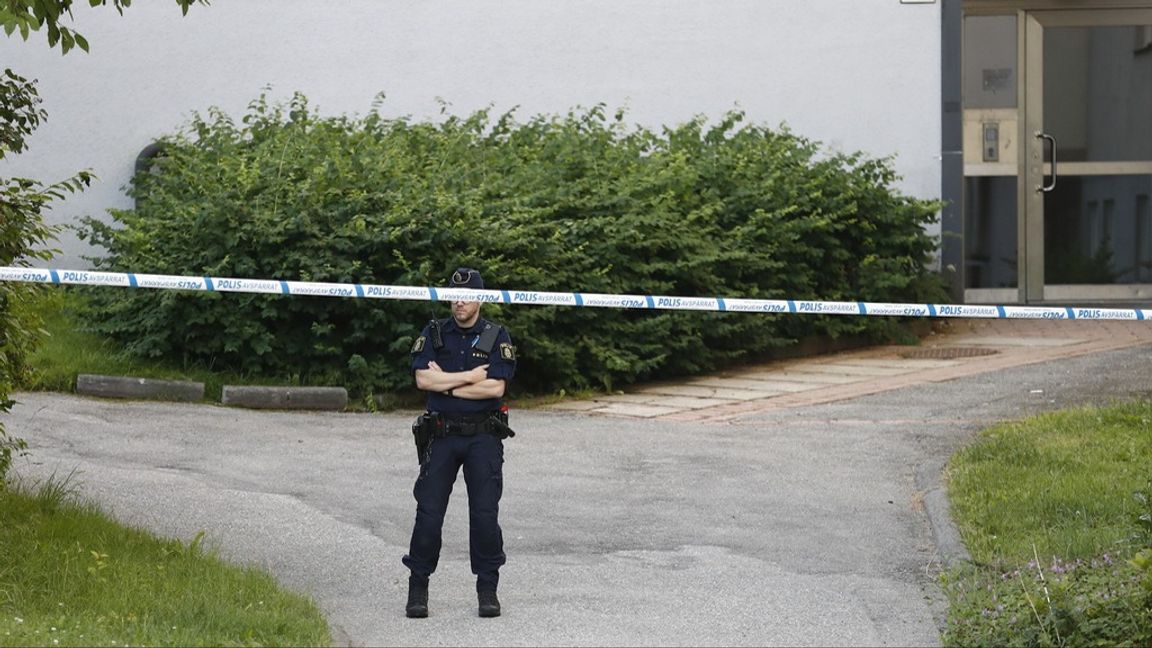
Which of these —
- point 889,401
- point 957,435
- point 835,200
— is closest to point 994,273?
point 835,200

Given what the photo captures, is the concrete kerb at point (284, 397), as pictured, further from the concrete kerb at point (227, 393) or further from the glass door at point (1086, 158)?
the glass door at point (1086, 158)

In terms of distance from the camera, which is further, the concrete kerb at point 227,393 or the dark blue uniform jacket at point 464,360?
the concrete kerb at point 227,393

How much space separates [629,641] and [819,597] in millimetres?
1123

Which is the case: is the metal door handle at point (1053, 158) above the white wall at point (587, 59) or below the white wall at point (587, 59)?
below

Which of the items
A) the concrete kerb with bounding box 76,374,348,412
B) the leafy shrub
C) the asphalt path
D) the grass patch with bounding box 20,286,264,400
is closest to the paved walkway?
the asphalt path

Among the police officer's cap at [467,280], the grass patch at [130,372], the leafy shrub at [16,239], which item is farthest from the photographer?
the grass patch at [130,372]

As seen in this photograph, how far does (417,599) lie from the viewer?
22.5 feet

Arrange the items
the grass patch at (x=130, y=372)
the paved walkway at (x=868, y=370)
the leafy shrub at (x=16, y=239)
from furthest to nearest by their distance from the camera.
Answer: the paved walkway at (x=868, y=370) < the grass patch at (x=130, y=372) < the leafy shrub at (x=16, y=239)

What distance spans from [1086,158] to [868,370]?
17.7ft

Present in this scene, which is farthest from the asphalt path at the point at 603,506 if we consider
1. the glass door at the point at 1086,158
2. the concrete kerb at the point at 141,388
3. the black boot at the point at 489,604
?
the glass door at the point at 1086,158

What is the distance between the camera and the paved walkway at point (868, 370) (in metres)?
12.7

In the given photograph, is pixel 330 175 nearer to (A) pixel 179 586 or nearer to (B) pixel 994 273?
(A) pixel 179 586

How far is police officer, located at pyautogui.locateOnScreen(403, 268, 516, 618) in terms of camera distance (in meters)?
6.89

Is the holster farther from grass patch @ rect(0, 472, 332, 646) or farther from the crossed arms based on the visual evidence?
grass patch @ rect(0, 472, 332, 646)
